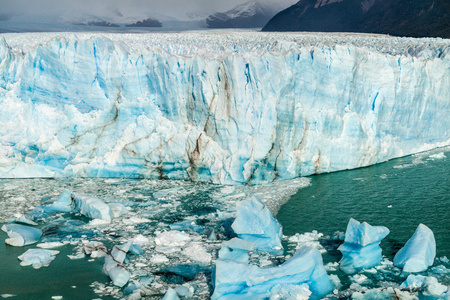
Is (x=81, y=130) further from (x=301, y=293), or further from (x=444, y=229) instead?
(x=444, y=229)

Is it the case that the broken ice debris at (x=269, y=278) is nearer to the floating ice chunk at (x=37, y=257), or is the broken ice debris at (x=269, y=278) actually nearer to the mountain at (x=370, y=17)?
the floating ice chunk at (x=37, y=257)

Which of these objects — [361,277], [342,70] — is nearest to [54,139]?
[342,70]

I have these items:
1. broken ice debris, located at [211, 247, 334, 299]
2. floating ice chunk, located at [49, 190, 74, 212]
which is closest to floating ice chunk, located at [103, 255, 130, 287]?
broken ice debris, located at [211, 247, 334, 299]

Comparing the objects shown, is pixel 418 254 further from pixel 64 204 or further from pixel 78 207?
pixel 64 204

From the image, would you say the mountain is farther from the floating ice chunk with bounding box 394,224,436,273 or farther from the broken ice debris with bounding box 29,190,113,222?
the broken ice debris with bounding box 29,190,113,222

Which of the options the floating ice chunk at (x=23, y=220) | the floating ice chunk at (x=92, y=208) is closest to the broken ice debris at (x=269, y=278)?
the floating ice chunk at (x=92, y=208)
